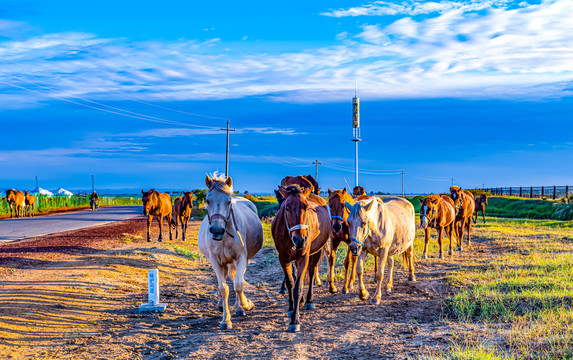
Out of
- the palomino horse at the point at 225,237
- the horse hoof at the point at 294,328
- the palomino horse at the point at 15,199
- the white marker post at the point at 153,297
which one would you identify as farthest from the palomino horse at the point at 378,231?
the palomino horse at the point at 15,199

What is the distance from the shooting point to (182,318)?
8.72 m

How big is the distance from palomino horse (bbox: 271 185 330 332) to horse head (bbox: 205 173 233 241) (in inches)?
36.4

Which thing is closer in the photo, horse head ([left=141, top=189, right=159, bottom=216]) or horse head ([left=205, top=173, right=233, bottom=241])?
horse head ([left=205, top=173, right=233, bottom=241])

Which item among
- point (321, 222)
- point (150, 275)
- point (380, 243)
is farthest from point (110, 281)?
point (380, 243)

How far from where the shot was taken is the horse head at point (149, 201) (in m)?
21.0

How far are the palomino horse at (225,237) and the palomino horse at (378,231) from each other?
80.5 inches

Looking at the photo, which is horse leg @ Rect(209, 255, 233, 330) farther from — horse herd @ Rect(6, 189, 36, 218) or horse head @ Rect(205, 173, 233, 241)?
horse herd @ Rect(6, 189, 36, 218)

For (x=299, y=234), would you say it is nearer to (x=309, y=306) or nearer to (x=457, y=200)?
(x=309, y=306)

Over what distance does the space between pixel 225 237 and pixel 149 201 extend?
14.1m

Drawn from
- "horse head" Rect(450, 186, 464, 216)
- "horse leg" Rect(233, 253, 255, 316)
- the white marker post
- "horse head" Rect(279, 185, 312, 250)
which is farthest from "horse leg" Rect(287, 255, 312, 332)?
"horse head" Rect(450, 186, 464, 216)

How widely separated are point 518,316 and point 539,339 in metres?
1.33

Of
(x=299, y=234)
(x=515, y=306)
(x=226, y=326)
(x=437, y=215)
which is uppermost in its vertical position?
(x=299, y=234)

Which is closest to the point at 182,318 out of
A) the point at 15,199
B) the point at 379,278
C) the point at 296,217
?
the point at 296,217

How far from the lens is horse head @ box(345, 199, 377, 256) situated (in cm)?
890
